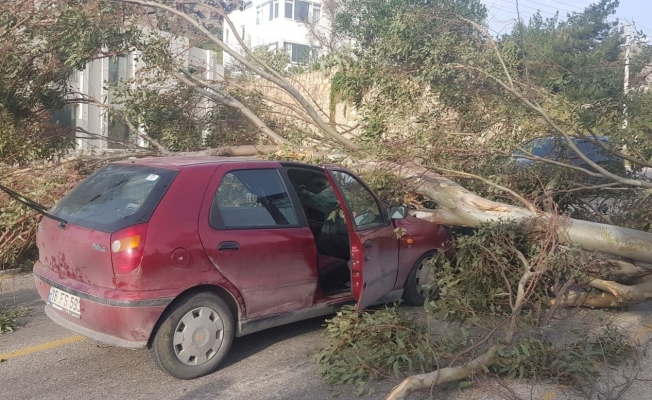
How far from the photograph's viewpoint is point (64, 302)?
15.5 feet

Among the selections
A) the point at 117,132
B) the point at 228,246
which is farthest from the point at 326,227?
the point at 117,132

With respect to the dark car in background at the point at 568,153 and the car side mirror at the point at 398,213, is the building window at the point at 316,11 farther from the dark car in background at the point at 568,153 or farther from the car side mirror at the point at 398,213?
the car side mirror at the point at 398,213

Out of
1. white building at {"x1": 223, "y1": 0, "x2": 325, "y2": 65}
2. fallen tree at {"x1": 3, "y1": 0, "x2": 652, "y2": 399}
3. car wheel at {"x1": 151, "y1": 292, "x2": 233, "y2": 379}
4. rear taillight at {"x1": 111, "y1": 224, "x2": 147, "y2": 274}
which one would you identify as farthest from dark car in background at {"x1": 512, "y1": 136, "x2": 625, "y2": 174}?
white building at {"x1": 223, "y1": 0, "x2": 325, "y2": 65}

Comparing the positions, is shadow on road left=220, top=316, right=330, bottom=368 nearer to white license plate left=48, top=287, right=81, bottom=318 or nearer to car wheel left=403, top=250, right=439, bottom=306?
car wheel left=403, top=250, right=439, bottom=306

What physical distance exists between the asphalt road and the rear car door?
46 centimetres

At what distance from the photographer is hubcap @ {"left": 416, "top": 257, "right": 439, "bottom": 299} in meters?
6.62

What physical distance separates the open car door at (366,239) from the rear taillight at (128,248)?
185cm

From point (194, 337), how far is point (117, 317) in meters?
0.59

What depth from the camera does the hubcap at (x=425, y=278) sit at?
6621 mm

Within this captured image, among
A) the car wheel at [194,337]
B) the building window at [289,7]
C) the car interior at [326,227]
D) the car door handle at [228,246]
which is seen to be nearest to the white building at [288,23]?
the building window at [289,7]

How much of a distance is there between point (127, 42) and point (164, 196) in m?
5.38

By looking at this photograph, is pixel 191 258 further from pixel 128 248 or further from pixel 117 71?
pixel 117 71

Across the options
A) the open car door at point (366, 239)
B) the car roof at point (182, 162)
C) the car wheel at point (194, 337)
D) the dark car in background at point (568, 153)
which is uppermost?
the dark car in background at point (568, 153)

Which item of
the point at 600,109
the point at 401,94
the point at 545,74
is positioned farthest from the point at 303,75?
the point at 600,109
